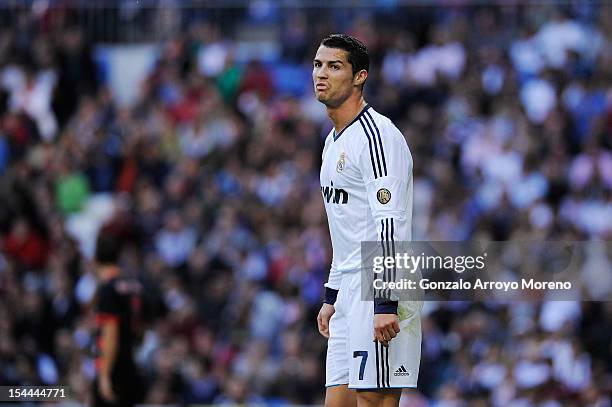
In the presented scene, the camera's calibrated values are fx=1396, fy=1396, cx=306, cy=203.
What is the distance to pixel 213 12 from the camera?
19594 millimetres

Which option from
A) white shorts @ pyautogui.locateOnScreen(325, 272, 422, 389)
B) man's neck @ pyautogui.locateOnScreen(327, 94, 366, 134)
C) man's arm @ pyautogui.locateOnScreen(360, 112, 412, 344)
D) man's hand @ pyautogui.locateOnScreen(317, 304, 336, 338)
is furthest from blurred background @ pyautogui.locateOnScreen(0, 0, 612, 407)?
man's arm @ pyautogui.locateOnScreen(360, 112, 412, 344)

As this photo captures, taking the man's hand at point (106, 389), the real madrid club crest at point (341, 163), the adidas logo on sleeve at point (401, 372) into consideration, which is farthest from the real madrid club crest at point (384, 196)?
the man's hand at point (106, 389)

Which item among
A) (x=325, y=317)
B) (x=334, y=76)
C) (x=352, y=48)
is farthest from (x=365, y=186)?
(x=325, y=317)

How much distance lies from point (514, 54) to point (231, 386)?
5862mm

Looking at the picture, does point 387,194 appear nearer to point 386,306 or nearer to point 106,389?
point 386,306

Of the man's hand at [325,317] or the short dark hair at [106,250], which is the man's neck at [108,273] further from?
the man's hand at [325,317]

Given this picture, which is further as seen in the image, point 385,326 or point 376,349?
point 376,349

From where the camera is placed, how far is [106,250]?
1116 centimetres

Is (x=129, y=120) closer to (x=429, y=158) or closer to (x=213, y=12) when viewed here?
(x=213, y=12)

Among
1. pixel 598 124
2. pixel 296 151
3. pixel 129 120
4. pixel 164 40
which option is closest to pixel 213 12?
pixel 164 40

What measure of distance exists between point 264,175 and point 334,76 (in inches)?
377

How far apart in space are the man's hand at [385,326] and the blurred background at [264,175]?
21.1ft

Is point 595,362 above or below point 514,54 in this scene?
below

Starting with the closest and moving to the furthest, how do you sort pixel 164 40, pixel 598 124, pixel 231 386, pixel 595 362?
pixel 595 362, pixel 231 386, pixel 598 124, pixel 164 40
